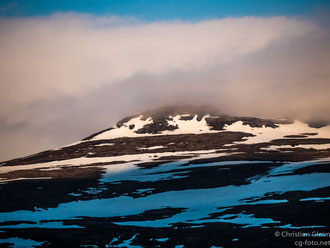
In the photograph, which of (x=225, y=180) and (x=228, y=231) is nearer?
(x=228, y=231)

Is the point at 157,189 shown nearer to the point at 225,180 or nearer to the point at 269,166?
the point at 225,180

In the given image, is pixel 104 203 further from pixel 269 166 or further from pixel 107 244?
pixel 269 166

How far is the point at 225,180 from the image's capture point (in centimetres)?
12731

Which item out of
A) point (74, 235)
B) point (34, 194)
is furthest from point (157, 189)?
A: point (74, 235)

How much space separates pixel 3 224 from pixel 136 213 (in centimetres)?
2806

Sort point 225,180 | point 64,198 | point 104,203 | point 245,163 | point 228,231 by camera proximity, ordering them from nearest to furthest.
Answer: point 228,231
point 104,203
point 64,198
point 225,180
point 245,163

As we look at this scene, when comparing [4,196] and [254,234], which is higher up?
[4,196]

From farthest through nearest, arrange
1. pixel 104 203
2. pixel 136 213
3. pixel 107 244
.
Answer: pixel 104 203 < pixel 136 213 < pixel 107 244

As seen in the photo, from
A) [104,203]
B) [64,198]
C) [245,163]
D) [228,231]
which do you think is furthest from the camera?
[245,163]

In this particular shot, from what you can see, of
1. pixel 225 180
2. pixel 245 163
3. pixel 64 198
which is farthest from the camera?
pixel 245 163

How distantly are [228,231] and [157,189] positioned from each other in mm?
53793

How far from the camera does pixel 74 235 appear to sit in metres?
70.2

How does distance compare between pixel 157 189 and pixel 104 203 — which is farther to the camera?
pixel 157 189

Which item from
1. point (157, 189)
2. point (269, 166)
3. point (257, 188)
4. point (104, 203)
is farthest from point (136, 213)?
point (269, 166)
